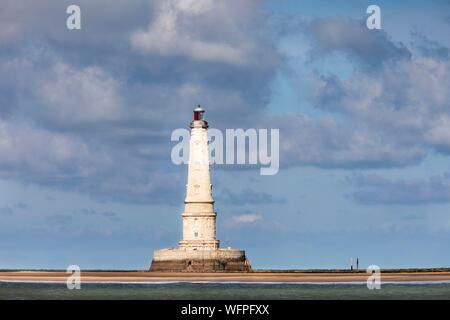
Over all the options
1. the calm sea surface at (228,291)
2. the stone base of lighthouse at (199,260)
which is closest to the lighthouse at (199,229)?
the stone base of lighthouse at (199,260)

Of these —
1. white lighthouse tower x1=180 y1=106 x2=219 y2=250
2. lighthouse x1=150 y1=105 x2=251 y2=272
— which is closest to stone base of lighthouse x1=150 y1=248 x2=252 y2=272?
lighthouse x1=150 y1=105 x2=251 y2=272

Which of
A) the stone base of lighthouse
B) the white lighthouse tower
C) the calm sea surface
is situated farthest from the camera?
the stone base of lighthouse

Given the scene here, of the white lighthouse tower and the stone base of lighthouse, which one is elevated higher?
the white lighthouse tower

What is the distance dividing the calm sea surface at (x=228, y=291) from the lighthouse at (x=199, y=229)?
716cm

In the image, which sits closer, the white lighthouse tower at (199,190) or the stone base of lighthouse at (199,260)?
the white lighthouse tower at (199,190)

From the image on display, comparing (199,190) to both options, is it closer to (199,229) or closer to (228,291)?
(199,229)

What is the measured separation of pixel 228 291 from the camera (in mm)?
108938

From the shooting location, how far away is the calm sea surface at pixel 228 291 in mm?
101125

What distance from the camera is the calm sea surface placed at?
332 ft

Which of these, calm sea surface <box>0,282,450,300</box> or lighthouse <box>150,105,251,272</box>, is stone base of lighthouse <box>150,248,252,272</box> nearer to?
lighthouse <box>150,105,251,272</box>

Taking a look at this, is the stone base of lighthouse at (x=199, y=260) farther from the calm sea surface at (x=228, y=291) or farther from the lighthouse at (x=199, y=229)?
the calm sea surface at (x=228, y=291)

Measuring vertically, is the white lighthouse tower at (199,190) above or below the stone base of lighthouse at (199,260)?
above

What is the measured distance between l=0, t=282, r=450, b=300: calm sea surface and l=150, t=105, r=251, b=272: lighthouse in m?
7.16
